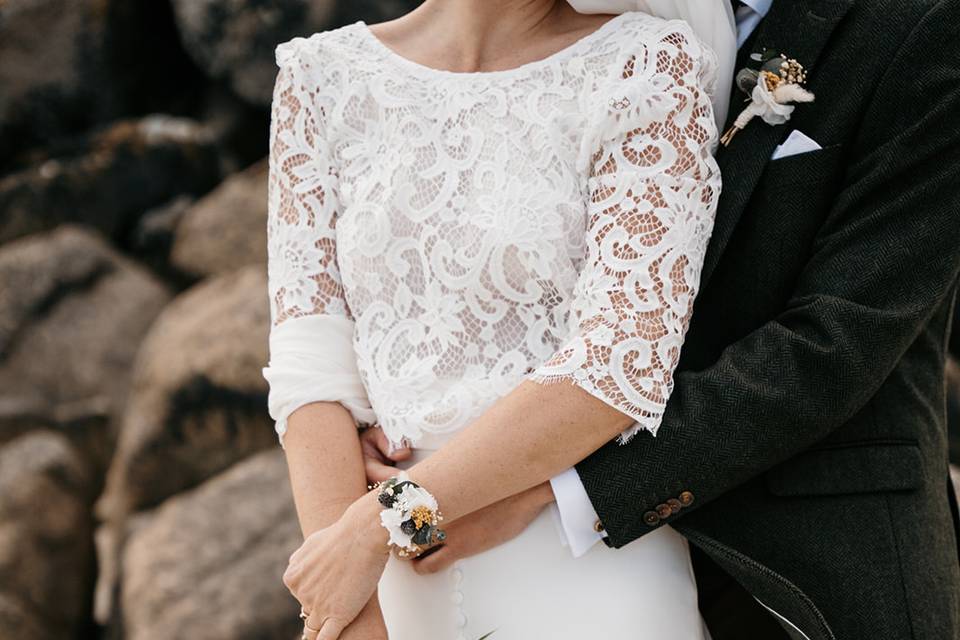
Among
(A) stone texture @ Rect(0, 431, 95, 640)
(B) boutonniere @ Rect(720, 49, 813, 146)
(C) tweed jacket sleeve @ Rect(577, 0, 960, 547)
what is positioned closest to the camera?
(C) tweed jacket sleeve @ Rect(577, 0, 960, 547)

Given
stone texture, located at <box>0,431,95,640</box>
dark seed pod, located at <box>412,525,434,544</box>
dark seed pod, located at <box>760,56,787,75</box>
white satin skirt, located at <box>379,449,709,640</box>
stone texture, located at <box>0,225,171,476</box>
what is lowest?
stone texture, located at <box>0,431,95,640</box>

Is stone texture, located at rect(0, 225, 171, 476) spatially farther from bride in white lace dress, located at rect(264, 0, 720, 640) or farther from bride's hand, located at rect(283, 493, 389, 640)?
bride's hand, located at rect(283, 493, 389, 640)

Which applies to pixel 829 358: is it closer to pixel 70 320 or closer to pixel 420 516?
pixel 420 516

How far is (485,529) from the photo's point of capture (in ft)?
6.33

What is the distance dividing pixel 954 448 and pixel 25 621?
13.1ft

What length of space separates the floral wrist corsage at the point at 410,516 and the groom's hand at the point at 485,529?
0.11 m

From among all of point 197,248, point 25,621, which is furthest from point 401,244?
point 197,248

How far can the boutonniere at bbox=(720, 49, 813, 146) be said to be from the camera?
1900 millimetres

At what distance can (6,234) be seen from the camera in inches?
240

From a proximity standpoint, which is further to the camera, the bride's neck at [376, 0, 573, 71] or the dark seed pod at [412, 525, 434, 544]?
the bride's neck at [376, 0, 573, 71]

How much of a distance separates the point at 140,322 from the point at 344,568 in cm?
446

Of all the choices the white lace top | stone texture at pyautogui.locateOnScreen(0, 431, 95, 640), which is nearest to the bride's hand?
the white lace top

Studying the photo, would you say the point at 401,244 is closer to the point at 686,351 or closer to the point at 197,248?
the point at 686,351

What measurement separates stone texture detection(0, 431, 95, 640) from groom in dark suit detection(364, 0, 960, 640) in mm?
3598
